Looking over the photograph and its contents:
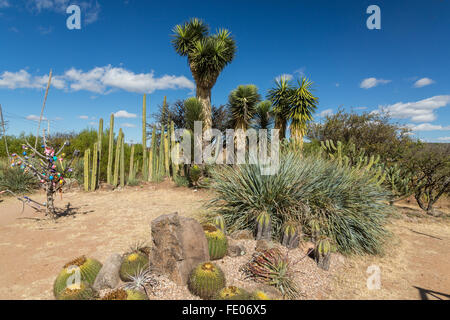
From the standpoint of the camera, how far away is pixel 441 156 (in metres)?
7.08

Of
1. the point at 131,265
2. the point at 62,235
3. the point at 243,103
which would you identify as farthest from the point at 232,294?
the point at 243,103

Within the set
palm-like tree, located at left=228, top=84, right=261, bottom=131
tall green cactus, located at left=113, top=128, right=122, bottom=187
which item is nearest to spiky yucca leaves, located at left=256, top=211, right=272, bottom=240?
tall green cactus, located at left=113, top=128, right=122, bottom=187

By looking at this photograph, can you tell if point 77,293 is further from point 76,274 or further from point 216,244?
point 216,244

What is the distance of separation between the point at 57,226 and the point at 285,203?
4.82 m

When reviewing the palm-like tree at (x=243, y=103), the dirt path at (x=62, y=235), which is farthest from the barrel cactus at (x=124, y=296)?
the palm-like tree at (x=243, y=103)

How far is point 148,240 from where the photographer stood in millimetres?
4129

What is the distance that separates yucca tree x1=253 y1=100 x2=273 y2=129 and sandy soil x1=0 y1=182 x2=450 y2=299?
28.9ft

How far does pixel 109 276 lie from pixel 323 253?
2.68 m

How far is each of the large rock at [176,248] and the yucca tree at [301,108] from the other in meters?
9.90

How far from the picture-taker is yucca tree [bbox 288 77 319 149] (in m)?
11.8

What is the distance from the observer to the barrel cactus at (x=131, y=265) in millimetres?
2596

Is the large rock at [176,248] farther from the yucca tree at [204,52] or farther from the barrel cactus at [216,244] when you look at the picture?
the yucca tree at [204,52]

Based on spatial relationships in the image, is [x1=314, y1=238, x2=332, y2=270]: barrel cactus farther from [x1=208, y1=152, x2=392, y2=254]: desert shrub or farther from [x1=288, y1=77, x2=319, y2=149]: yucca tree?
[x1=288, y1=77, x2=319, y2=149]: yucca tree

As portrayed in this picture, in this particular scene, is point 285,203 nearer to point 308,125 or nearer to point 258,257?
point 258,257
